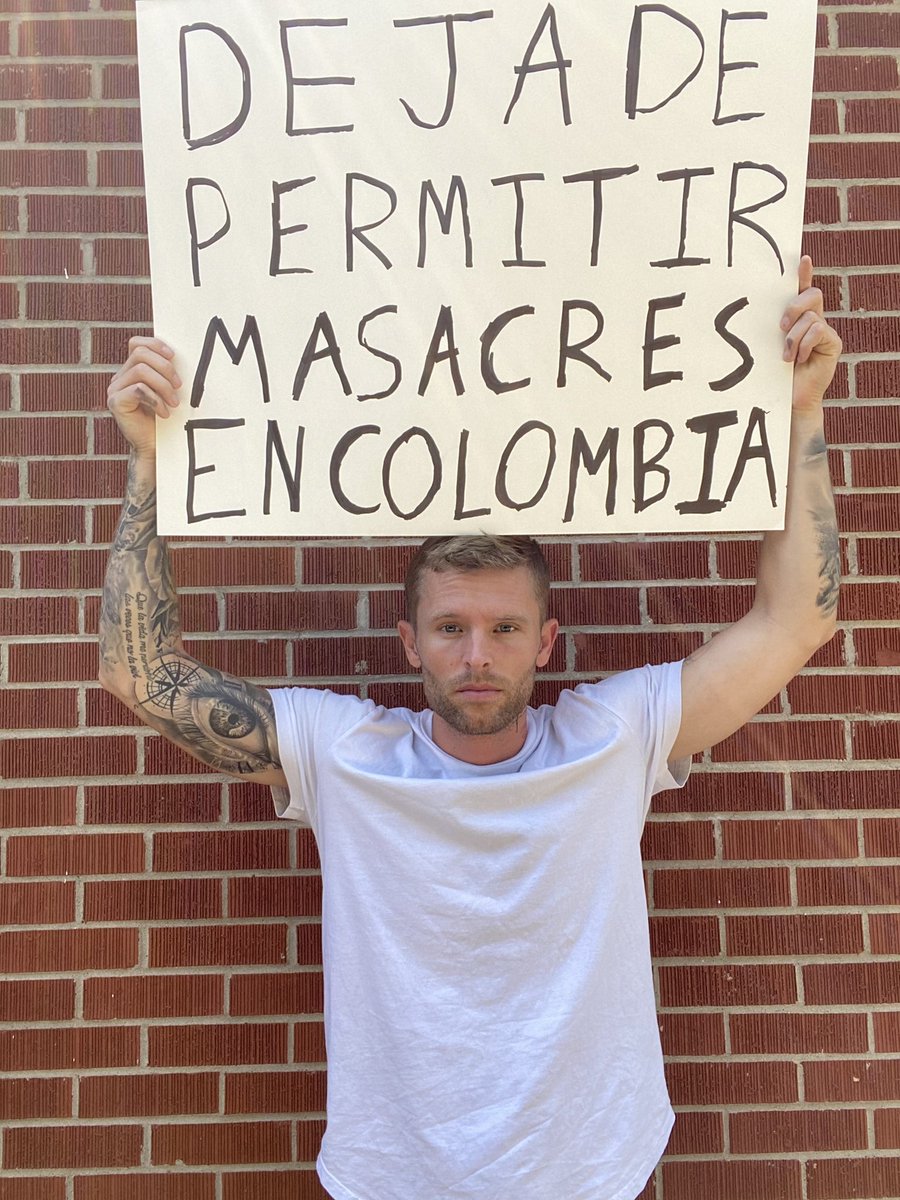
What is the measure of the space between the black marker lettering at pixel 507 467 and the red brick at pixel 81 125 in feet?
4.49

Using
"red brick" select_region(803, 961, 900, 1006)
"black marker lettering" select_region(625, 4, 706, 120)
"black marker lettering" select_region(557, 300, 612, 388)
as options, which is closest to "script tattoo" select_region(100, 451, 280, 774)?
"black marker lettering" select_region(557, 300, 612, 388)

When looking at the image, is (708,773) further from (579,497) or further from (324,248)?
(324,248)

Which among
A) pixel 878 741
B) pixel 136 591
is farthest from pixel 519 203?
pixel 878 741

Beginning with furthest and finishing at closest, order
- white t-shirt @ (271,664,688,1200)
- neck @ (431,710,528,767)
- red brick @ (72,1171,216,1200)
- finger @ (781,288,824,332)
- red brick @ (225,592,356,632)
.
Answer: red brick @ (225,592,356,632) < red brick @ (72,1171,216,1200) < neck @ (431,710,528,767) < finger @ (781,288,824,332) < white t-shirt @ (271,664,688,1200)

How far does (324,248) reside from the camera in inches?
76.1

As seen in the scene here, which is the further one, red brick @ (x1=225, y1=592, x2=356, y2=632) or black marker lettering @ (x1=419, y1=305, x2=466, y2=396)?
red brick @ (x1=225, y1=592, x2=356, y2=632)

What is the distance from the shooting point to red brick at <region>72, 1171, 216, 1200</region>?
2.37 meters

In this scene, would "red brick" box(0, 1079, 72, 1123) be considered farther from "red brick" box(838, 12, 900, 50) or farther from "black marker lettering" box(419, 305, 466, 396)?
"red brick" box(838, 12, 900, 50)

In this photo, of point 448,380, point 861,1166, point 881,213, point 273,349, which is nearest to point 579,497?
point 448,380

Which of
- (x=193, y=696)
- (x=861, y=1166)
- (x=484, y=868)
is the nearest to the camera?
(x=484, y=868)

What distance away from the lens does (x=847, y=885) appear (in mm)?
2443

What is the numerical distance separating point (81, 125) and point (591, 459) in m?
1.62

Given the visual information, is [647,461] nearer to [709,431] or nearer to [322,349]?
[709,431]

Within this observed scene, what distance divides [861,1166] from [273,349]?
7.75ft
